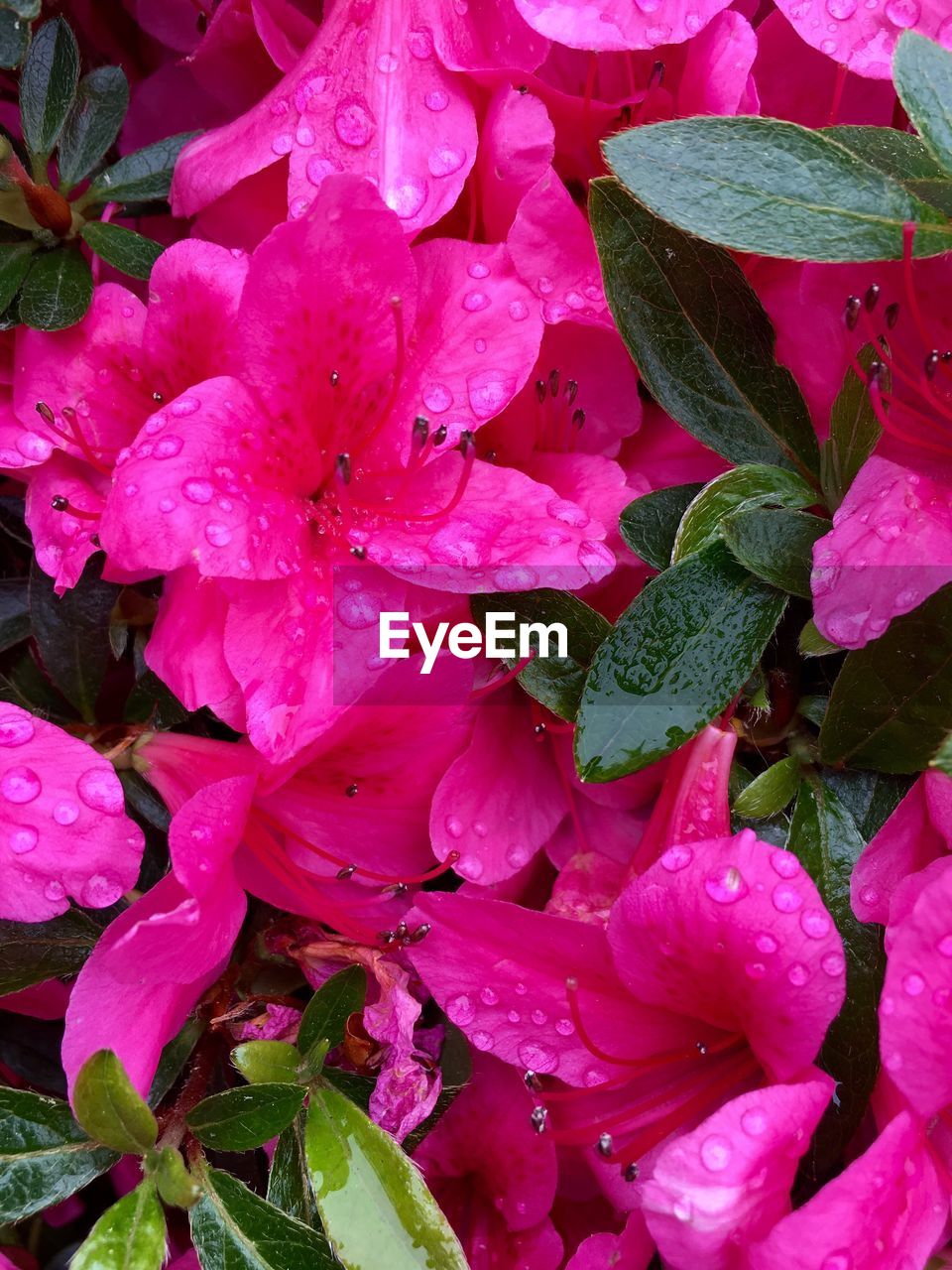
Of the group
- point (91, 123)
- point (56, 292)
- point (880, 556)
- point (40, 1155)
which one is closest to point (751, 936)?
point (880, 556)

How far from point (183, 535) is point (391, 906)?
12.9 inches

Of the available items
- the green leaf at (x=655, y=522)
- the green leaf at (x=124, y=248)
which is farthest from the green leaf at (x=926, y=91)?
the green leaf at (x=124, y=248)

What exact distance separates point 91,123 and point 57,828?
0.56m

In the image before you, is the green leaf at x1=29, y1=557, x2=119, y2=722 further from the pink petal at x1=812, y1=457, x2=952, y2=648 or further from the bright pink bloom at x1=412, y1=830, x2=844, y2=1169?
the pink petal at x1=812, y1=457, x2=952, y2=648

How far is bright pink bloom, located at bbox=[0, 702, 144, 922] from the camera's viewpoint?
0.78m

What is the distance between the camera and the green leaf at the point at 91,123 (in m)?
0.99

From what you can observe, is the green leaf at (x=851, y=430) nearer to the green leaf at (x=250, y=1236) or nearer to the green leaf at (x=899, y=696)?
the green leaf at (x=899, y=696)

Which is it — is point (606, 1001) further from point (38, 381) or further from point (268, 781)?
point (38, 381)

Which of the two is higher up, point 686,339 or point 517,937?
point 686,339

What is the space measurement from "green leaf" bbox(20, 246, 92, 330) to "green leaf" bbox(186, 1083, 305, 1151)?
54cm

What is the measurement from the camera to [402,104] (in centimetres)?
89

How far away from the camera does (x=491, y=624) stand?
887 millimetres

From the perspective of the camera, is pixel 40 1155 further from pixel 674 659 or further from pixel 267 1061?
pixel 674 659

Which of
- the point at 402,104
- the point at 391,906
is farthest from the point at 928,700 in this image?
the point at 402,104
